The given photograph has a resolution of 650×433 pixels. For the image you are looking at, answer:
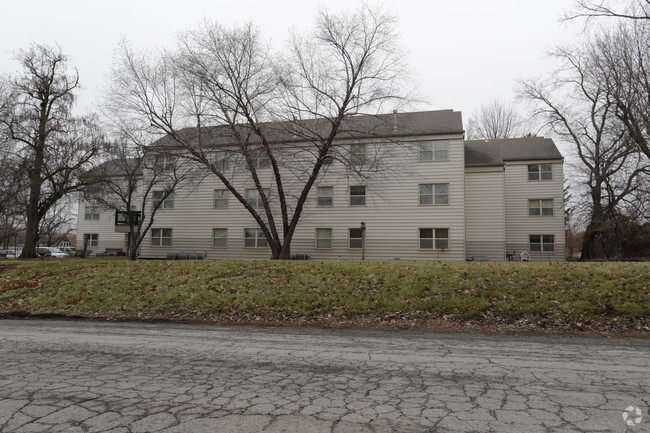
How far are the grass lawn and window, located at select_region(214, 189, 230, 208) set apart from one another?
15690mm

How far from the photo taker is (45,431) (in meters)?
3.01

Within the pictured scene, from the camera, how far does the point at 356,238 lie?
1041 inches

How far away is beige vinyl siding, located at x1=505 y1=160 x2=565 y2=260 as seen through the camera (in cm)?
2728

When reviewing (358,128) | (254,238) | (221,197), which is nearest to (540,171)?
(358,128)

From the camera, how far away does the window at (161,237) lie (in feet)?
98.8

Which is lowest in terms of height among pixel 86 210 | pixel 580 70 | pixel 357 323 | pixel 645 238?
pixel 357 323

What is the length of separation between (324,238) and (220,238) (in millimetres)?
7491

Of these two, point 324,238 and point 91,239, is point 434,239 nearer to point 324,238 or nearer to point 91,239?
point 324,238

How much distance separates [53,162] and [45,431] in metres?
26.6

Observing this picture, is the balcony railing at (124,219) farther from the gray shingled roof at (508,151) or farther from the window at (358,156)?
the gray shingled roof at (508,151)

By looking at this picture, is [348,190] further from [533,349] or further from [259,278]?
[533,349]

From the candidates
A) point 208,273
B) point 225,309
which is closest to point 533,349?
point 225,309

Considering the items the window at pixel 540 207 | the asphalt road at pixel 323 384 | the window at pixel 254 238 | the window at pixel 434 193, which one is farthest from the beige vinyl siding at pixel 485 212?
the asphalt road at pixel 323 384

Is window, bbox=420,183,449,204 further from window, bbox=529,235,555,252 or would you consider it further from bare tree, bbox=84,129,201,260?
bare tree, bbox=84,129,201,260
